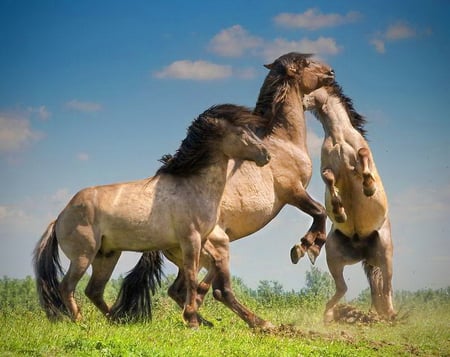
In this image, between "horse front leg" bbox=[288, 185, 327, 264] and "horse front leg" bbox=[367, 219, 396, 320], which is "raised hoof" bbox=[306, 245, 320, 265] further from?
"horse front leg" bbox=[367, 219, 396, 320]

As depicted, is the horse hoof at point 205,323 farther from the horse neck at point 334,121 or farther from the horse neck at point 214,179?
the horse neck at point 334,121

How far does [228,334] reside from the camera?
9242 mm

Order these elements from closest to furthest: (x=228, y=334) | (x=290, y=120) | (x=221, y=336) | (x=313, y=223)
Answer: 1. (x=221, y=336)
2. (x=228, y=334)
3. (x=313, y=223)
4. (x=290, y=120)

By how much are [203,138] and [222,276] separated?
1.59 m

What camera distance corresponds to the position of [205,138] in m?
10.0

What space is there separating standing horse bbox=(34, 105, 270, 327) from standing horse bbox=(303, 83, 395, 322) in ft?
7.89

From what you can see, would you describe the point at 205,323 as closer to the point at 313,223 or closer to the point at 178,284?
the point at 178,284

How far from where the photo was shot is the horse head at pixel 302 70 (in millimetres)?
11750

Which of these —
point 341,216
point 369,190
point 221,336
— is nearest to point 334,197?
point 341,216

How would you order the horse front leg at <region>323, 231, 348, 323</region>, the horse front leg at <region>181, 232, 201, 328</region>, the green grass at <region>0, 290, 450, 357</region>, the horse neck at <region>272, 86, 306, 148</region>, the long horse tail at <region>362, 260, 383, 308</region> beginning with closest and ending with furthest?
the green grass at <region>0, 290, 450, 357</region> → the horse front leg at <region>181, 232, 201, 328</region> → the horse neck at <region>272, 86, 306, 148</region> → the horse front leg at <region>323, 231, 348, 323</region> → the long horse tail at <region>362, 260, 383, 308</region>

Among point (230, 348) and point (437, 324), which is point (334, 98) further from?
point (230, 348)

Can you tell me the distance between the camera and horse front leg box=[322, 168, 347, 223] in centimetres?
1174

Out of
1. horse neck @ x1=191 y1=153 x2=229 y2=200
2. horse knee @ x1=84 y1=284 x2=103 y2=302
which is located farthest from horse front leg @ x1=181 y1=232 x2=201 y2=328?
horse knee @ x1=84 y1=284 x2=103 y2=302

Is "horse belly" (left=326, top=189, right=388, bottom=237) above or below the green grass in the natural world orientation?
above
